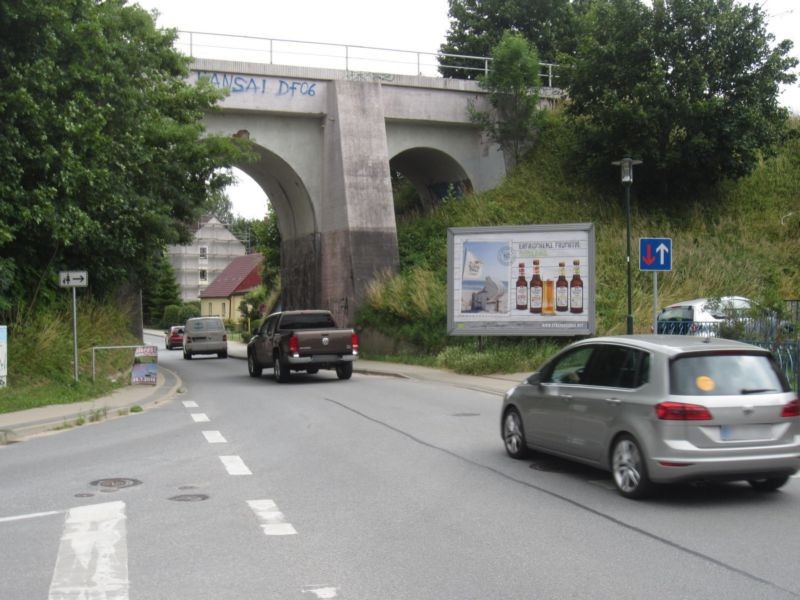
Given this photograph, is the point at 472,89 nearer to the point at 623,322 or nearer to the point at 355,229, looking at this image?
the point at 355,229

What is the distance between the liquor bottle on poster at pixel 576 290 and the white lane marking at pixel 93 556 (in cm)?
1719

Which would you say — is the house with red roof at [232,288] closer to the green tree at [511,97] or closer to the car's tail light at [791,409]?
the green tree at [511,97]

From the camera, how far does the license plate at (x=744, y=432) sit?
7707 millimetres

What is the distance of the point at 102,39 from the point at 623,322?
14.8 metres

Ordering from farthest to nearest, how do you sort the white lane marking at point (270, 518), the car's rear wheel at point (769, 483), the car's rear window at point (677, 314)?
the car's rear window at point (677, 314) < the car's rear wheel at point (769, 483) < the white lane marking at point (270, 518)

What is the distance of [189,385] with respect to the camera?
2319 cm

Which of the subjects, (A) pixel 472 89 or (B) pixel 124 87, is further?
(A) pixel 472 89

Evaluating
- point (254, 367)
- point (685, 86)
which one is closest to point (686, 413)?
point (254, 367)

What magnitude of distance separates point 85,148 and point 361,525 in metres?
14.4

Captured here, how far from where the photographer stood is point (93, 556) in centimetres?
615

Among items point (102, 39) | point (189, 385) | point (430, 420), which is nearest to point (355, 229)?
point (189, 385)

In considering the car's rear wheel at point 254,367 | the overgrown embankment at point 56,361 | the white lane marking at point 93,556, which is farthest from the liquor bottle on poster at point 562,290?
the white lane marking at point 93,556

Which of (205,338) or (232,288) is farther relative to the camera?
(232,288)

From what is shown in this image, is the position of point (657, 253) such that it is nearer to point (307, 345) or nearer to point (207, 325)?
point (307, 345)
